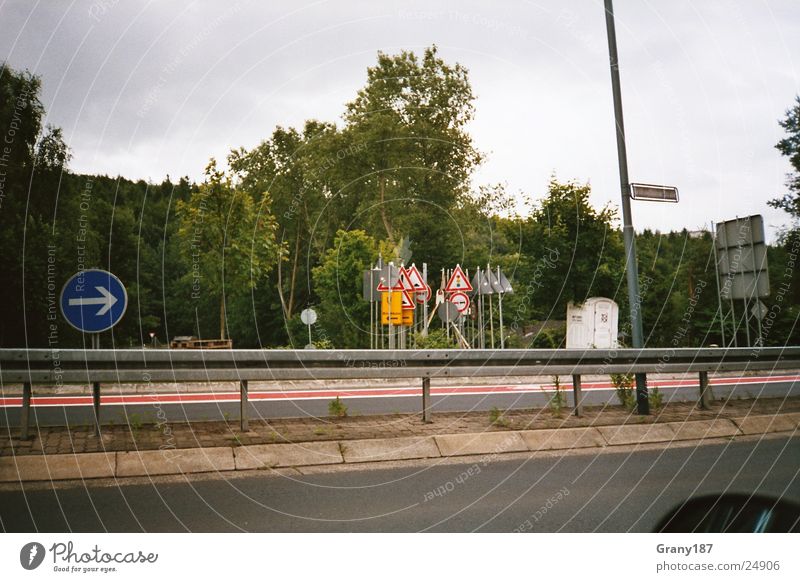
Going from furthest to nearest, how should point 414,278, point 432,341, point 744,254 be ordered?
point 432,341, point 414,278, point 744,254

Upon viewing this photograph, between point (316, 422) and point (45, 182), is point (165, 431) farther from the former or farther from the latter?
point (45, 182)

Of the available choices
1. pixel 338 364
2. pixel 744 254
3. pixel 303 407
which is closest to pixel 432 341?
pixel 303 407

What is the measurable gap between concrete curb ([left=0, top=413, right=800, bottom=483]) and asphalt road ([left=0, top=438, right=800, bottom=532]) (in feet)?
1.02

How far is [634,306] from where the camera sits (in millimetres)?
9414

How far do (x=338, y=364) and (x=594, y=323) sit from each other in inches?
440

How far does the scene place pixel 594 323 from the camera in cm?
1631

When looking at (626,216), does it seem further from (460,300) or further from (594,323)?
(460,300)

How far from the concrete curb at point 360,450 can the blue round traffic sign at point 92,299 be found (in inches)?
45.6

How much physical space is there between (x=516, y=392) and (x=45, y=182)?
33.9 feet

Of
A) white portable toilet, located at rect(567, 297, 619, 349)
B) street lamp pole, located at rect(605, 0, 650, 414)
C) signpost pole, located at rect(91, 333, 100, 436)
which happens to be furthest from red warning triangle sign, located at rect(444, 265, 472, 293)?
signpost pole, located at rect(91, 333, 100, 436)

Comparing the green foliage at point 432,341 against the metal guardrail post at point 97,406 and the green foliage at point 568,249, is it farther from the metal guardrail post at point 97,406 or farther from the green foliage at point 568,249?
the metal guardrail post at point 97,406

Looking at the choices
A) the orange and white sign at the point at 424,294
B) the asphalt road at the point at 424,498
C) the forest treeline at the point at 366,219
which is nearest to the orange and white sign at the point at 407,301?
the orange and white sign at the point at 424,294

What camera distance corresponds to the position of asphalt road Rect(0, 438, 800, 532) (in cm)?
396

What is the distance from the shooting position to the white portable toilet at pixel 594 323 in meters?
16.4
